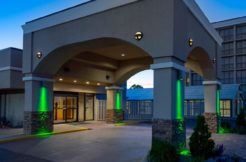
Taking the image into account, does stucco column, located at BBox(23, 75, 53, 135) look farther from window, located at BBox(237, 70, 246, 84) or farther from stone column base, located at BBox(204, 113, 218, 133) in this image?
window, located at BBox(237, 70, 246, 84)

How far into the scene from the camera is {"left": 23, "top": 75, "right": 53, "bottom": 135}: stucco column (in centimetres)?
1420

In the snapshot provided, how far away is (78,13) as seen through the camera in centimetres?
1201

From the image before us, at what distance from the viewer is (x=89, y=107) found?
24.6m

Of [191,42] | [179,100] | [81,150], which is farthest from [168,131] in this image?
[191,42]

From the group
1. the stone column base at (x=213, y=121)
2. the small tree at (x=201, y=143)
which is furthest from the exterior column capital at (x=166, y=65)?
the stone column base at (x=213, y=121)

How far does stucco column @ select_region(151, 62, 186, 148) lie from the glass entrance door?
1535cm

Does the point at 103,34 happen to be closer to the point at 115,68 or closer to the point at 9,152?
the point at 9,152

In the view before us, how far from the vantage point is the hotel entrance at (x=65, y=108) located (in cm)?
2133

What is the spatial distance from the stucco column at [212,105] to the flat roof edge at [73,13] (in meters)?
8.37

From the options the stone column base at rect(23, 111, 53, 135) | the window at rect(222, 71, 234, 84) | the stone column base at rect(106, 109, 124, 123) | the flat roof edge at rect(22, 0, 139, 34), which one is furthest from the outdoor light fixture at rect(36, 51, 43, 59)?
the window at rect(222, 71, 234, 84)

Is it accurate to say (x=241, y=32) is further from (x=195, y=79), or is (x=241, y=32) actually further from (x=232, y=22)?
(x=195, y=79)

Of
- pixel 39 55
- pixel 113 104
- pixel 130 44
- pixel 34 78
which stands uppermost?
pixel 130 44

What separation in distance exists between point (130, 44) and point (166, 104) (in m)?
3.53

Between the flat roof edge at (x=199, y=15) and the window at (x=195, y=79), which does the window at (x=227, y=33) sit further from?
the flat roof edge at (x=199, y=15)
